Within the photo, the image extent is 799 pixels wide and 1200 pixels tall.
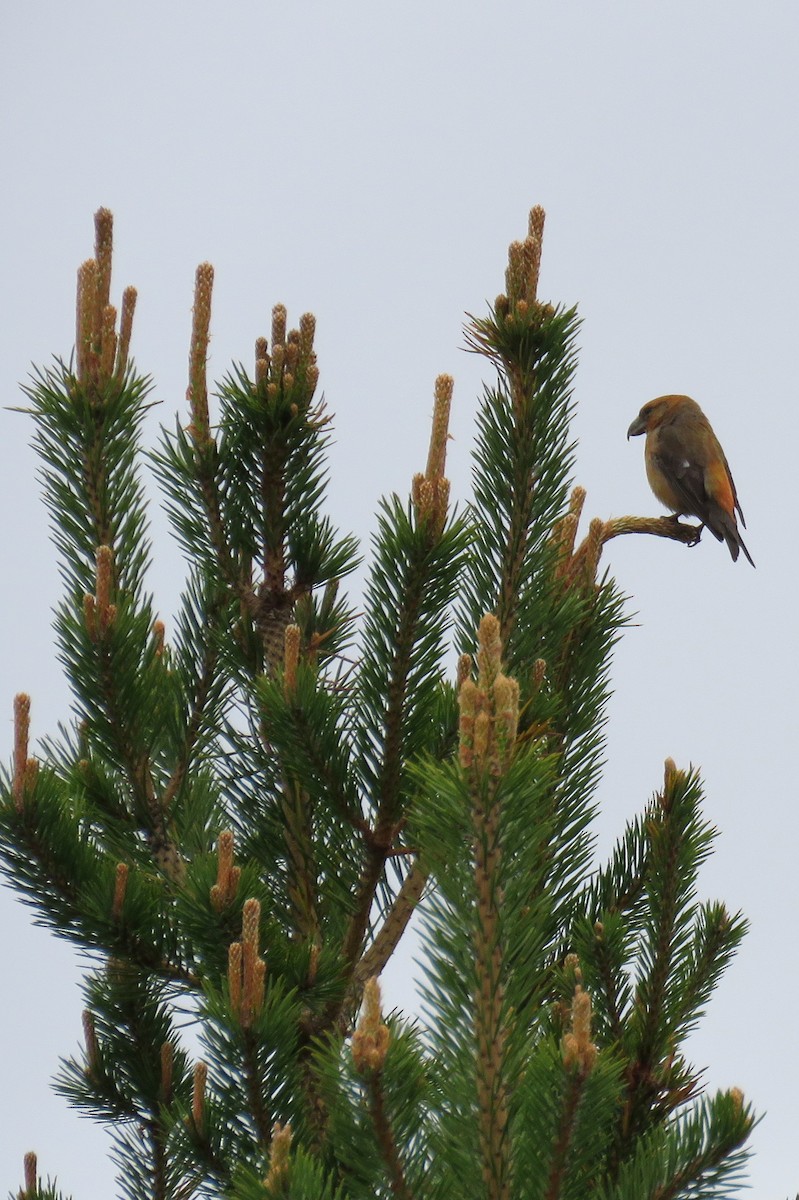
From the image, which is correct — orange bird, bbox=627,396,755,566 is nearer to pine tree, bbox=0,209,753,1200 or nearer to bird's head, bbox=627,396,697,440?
bird's head, bbox=627,396,697,440

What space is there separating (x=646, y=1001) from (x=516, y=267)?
1675 mm

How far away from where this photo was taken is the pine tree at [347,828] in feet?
6.58

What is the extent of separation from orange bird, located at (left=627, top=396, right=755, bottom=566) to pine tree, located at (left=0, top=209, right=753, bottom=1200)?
469cm

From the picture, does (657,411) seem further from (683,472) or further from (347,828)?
(347,828)

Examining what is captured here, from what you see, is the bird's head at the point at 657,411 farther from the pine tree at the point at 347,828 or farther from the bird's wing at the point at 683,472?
the pine tree at the point at 347,828

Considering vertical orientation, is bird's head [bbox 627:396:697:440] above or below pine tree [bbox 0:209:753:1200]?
above

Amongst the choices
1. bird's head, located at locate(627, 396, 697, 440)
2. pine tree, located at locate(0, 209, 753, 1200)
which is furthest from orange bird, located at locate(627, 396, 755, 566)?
pine tree, located at locate(0, 209, 753, 1200)

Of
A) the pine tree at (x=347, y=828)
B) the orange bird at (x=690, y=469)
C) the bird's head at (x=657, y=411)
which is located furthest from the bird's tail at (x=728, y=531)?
the pine tree at (x=347, y=828)

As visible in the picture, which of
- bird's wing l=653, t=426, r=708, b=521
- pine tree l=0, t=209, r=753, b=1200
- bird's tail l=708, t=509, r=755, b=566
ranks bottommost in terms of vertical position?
pine tree l=0, t=209, r=753, b=1200

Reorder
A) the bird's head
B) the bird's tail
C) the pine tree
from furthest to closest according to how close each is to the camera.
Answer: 1. the bird's head
2. the bird's tail
3. the pine tree

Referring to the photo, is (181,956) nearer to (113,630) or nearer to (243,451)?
(113,630)

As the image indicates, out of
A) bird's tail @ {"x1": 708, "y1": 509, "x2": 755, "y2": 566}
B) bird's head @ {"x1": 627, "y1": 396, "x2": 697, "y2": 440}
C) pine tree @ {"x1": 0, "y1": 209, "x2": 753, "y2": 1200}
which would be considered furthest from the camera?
bird's head @ {"x1": 627, "y1": 396, "x2": 697, "y2": 440}

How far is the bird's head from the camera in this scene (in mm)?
8711

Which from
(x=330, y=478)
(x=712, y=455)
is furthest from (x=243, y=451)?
(x=712, y=455)
